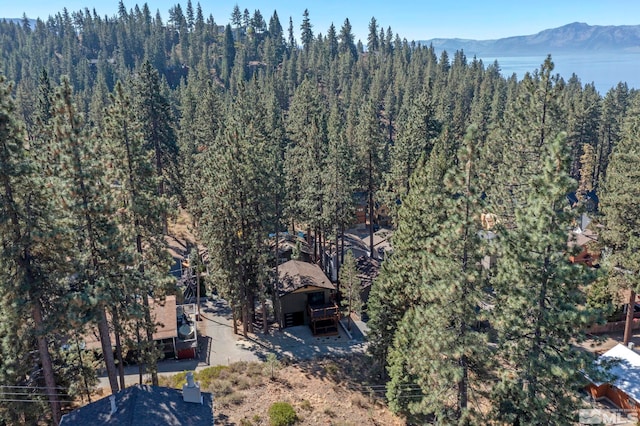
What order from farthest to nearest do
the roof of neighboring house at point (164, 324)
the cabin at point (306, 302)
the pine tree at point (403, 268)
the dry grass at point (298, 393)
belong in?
the cabin at point (306, 302)
the roof of neighboring house at point (164, 324)
the dry grass at point (298, 393)
the pine tree at point (403, 268)

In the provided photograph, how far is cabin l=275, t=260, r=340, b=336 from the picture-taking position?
1251 inches

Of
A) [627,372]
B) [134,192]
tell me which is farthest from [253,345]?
[627,372]

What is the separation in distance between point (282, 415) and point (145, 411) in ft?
25.6

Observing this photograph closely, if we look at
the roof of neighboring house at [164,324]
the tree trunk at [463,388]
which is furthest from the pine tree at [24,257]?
the tree trunk at [463,388]

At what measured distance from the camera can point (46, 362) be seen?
1645 centimetres

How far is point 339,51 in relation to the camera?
15012 centimetres

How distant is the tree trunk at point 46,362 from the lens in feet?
51.1

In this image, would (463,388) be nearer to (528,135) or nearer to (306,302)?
(306,302)

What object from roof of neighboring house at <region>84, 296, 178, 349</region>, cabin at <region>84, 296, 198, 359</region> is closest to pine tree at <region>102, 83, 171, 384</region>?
roof of neighboring house at <region>84, 296, 178, 349</region>

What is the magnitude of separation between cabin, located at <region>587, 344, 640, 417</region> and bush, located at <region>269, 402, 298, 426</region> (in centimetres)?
1569

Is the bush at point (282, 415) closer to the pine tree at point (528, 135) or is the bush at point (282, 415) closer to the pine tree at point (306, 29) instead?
the pine tree at point (528, 135)

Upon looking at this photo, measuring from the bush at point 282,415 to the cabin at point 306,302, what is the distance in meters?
9.82

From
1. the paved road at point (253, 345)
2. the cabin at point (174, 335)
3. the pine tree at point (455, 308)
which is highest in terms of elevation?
the pine tree at point (455, 308)

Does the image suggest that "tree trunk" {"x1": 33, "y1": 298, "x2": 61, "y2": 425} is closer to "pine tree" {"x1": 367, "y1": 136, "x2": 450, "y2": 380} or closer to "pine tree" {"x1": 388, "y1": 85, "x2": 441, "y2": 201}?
"pine tree" {"x1": 367, "y1": 136, "x2": 450, "y2": 380}
